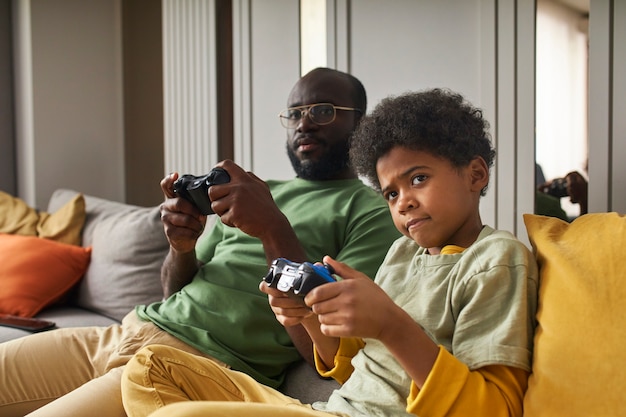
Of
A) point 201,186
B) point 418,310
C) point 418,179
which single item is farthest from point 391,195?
point 201,186

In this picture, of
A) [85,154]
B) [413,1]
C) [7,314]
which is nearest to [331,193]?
[413,1]

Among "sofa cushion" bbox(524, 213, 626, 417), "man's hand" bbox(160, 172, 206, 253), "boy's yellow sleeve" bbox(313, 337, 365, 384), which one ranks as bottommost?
"boy's yellow sleeve" bbox(313, 337, 365, 384)

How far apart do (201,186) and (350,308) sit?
66 cm

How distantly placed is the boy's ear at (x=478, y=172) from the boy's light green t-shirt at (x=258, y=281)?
43 centimetres

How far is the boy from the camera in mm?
930

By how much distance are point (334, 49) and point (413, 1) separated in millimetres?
331

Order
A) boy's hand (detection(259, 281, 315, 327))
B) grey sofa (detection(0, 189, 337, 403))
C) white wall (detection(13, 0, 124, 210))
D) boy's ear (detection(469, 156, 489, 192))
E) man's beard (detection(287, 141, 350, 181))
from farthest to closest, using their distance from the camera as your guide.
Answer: white wall (detection(13, 0, 124, 210)) → grey sofa (detection(0, 189, 337, 403)) → man's beard (detection(287, 141, 350, 181)) → boy's ear (detection(469, 156, 489, 192)) → boy's hand (detection(259, 281, 315, 327))

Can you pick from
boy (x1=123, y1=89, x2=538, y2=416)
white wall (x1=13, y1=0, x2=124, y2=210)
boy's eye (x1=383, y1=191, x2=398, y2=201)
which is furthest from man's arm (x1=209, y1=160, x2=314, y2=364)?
white wall (x1=13, y1=0, x2=124, y2=210)

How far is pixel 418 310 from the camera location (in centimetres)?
106

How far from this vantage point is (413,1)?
2051 mm

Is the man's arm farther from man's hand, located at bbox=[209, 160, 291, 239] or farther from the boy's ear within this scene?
the boy's ear

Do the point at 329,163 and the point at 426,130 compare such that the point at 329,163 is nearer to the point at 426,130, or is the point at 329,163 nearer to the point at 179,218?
the point at 179,218

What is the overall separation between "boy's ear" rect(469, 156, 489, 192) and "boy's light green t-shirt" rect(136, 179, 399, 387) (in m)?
0.43

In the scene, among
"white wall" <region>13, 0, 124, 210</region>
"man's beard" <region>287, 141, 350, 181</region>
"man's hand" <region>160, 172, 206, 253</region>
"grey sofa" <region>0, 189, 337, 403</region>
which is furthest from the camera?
"white wall" <region>13, 0, 124, 210</region>
